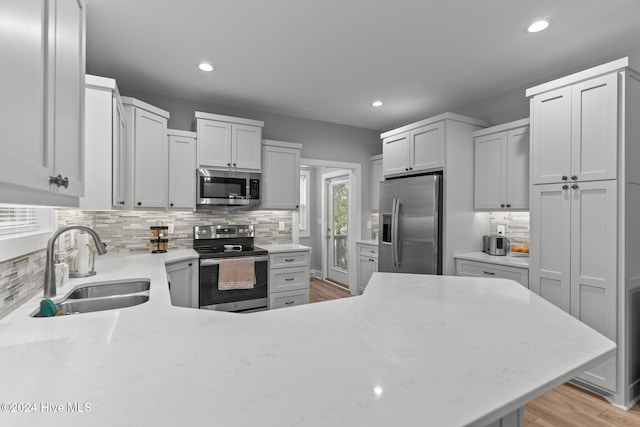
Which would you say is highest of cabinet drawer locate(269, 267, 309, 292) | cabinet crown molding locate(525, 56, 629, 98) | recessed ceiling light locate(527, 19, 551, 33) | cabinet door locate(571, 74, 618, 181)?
recessed ceiling light locate(527, 19, 551, 33)

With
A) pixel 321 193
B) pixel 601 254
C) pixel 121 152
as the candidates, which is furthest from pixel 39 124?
pixel 321 193

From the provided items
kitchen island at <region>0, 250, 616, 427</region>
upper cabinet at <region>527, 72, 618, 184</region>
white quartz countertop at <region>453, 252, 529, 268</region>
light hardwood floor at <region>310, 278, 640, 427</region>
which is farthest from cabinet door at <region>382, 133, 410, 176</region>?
kitchen island at <region>0, 250, 616, 427</region>

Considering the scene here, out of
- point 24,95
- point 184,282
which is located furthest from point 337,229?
point 24,95

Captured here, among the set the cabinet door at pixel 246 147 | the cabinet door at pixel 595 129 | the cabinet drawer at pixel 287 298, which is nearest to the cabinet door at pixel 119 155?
the cabinet door at pixel 246 147

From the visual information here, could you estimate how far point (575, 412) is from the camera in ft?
7.01

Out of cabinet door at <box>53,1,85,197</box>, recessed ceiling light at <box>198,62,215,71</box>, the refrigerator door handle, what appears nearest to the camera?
cabinet door at <box>53,1,85,197</box>

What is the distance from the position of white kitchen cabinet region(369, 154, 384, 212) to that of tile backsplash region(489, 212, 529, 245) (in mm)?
1712

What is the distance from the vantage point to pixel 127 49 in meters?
2.64

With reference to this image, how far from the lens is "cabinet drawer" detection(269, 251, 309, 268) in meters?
3.64

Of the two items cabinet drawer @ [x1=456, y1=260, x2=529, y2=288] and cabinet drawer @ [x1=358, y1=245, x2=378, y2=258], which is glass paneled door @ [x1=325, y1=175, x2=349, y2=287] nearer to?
cabinet drawer @ [x1=358, y1=245, x2=378, y2=258]

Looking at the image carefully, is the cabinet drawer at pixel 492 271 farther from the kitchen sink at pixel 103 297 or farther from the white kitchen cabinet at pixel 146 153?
the white kitchen cabinet at pixel 146 153

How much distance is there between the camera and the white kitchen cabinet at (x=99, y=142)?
6.97ft

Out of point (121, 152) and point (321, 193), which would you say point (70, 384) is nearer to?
point (121, 152)

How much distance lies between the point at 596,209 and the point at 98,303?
327 centimetres
